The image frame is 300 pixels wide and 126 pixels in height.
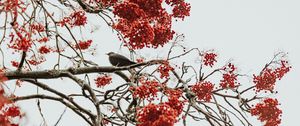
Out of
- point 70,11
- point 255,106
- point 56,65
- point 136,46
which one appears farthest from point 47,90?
point 255,106

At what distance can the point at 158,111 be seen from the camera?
4.84 metres

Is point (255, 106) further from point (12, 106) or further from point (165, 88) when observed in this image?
point (12, 106)

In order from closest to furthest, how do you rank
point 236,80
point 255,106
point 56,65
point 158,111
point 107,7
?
point 158,111 → point 56,65 → point 107,7 → point 255,106 → point 236,80

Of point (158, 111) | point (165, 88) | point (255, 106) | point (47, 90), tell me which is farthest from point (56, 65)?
point (255, 106)

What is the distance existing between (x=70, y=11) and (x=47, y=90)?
2.02 metres

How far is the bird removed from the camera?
797cm

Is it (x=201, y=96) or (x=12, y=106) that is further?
(x=201, y=96)

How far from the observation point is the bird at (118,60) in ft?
26.1

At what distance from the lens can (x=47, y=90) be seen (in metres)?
6.46

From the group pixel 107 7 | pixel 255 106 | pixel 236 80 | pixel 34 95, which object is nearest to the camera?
pixel 34 95

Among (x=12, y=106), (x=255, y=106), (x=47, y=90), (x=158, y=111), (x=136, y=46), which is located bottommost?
(x=12, y=106)

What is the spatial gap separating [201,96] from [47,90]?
8.20 feet

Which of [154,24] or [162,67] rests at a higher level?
[154,24]

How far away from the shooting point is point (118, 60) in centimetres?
835
